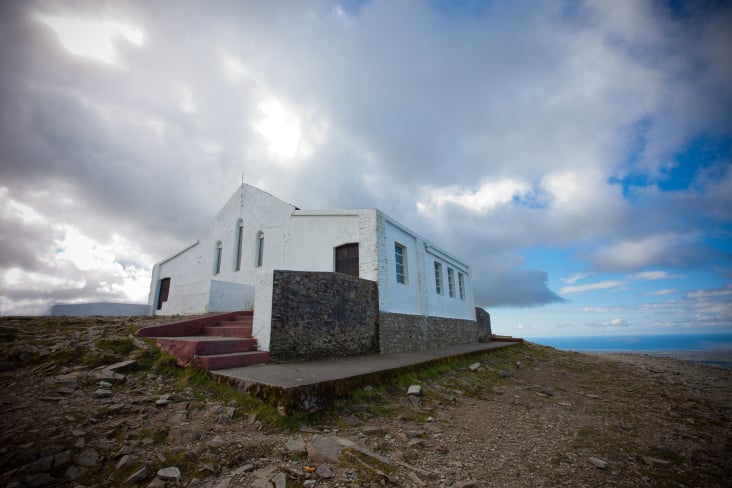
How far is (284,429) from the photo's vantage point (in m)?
3.78

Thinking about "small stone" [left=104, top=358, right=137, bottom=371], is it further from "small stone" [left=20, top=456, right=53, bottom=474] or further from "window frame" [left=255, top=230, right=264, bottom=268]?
"window frame" [left=255, top=230, right=264, bottom=268]

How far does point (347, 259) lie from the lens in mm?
10688

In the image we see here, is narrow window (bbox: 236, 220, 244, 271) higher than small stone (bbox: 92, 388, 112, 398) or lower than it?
higher

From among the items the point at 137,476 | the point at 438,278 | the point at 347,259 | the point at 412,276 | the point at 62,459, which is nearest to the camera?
the point at 137,476

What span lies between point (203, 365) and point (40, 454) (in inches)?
92.5

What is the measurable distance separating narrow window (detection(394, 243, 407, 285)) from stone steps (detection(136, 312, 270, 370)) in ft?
19.1

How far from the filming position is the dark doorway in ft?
34.5

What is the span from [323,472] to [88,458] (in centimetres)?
221

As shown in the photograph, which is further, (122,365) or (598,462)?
(122,365)

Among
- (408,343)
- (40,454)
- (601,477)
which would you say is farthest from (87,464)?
(408,343)

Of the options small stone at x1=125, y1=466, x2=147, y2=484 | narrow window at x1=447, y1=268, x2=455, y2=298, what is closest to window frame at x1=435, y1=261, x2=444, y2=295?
narrow window at x1=447, y1=268, x2=455, y2=298

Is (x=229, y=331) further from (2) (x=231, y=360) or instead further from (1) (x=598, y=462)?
(1) (x=598, y=462)

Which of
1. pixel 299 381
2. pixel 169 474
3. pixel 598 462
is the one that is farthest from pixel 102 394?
pixel 598 462

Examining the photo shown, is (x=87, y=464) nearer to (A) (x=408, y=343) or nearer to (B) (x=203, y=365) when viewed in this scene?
(B) (x=203, y=365)
